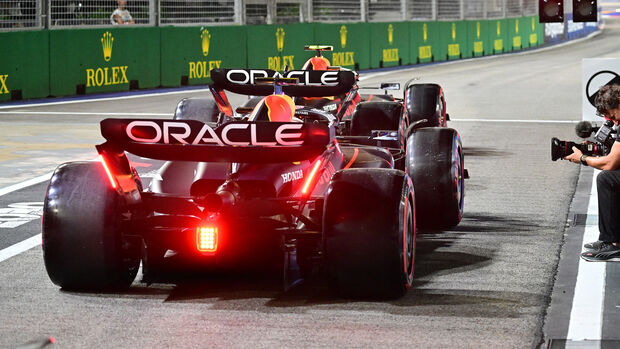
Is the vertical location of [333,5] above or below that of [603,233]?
above

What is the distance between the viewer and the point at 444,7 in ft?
144

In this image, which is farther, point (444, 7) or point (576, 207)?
point (444, 7)

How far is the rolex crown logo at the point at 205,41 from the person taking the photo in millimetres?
28312

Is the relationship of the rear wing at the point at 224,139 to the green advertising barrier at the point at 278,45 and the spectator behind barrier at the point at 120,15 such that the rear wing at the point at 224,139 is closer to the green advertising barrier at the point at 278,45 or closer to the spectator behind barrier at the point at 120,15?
the spectator behind barrier at the point at 120,15

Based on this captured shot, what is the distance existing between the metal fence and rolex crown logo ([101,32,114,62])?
427 millimetres

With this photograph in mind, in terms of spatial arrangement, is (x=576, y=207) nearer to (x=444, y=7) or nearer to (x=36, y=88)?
(x=36, y=88)

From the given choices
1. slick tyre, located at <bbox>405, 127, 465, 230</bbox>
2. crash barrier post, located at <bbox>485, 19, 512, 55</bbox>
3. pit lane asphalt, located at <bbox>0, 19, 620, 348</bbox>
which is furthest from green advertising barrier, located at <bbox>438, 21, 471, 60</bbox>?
slick tyre, located at <bbox>405, 127, 465, 230</bbox>

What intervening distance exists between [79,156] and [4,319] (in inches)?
320

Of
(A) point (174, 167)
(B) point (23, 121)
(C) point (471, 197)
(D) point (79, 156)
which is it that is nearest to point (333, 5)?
(B) point (23, 121)

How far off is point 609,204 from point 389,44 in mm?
29470

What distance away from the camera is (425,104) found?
44.9 feet

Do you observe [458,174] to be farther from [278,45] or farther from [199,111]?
[278,45]

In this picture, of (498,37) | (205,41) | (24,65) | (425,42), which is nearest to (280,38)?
(205,41)

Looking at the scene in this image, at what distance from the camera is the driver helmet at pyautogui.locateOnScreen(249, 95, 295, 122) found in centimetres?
813
